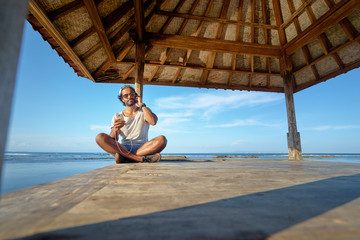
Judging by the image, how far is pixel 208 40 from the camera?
17.1 feet

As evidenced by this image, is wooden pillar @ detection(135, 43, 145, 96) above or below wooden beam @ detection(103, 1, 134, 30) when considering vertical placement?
below

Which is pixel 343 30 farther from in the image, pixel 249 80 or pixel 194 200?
pixel 194 200

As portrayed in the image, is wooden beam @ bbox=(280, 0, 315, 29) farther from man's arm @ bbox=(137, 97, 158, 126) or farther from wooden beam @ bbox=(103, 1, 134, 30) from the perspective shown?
man's arm @ bbox=(137, 97, 158, 126)

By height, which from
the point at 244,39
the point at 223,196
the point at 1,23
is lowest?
the point at 223,196

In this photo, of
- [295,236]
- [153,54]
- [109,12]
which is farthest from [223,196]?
[153,54]

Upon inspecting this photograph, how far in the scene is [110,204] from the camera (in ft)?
2.34

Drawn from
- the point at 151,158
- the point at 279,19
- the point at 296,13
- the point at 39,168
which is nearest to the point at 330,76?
the point at 296,13

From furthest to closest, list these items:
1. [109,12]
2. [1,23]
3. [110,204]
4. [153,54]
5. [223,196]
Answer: [153,54] → [109,12] → [223,196] → [110,204] → [1,23]

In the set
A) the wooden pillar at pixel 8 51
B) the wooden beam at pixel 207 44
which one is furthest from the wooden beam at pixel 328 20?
the wooden pillar at pixel 8 51

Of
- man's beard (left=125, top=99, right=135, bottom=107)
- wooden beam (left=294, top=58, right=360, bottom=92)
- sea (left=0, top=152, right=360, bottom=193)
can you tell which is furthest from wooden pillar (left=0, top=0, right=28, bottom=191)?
wooden beam (left=294, top=58, right=360, bottom=92)

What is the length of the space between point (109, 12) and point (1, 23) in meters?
4.66

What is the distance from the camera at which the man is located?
302cm

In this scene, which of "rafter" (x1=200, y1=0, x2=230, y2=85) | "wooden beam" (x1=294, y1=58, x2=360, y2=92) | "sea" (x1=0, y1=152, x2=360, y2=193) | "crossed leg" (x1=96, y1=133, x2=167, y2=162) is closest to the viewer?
"sea" (x1=0, y1=152, x2=360, y2=193)

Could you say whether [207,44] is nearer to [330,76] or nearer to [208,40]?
[208,40]
